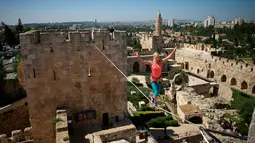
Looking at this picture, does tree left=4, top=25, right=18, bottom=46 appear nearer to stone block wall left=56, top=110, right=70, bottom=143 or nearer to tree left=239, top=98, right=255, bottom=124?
stone block wall left=56, top=110, right=70, bottom=143

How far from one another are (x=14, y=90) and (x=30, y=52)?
20.1 meters

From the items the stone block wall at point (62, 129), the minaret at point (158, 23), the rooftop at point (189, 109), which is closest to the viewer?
the stone block wall at point (62, 129)

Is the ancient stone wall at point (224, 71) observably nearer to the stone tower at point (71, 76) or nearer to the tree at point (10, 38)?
the stone tower at point (71, 76)

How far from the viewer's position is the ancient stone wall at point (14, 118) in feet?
53.0

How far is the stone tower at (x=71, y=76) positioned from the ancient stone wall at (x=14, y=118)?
10264 millimetres

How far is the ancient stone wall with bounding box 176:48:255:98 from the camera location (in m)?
24.8

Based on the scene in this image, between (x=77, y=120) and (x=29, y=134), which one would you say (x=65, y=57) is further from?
(x=29, y=134)

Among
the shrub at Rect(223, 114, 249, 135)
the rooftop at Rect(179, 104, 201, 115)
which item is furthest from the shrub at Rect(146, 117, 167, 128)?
the shrub at Rect(223, 114, 249, 135)

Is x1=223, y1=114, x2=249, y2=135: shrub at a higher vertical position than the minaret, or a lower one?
lower

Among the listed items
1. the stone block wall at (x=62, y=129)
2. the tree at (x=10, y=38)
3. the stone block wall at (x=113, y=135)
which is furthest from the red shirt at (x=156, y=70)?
the tree at (x=10, y=38)

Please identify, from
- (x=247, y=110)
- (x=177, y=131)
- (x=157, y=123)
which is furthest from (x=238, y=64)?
(x=157, y=123)

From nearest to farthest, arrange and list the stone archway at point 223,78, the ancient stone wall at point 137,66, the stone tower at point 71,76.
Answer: the stone tower at point 71,76 → the stone archway at point 223,78 → the ancient stone wall at point 137,66

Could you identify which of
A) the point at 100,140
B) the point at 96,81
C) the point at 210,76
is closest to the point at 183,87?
the point at 210,76

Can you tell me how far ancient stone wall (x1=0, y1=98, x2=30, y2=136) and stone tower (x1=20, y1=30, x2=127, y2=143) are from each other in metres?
10.3
